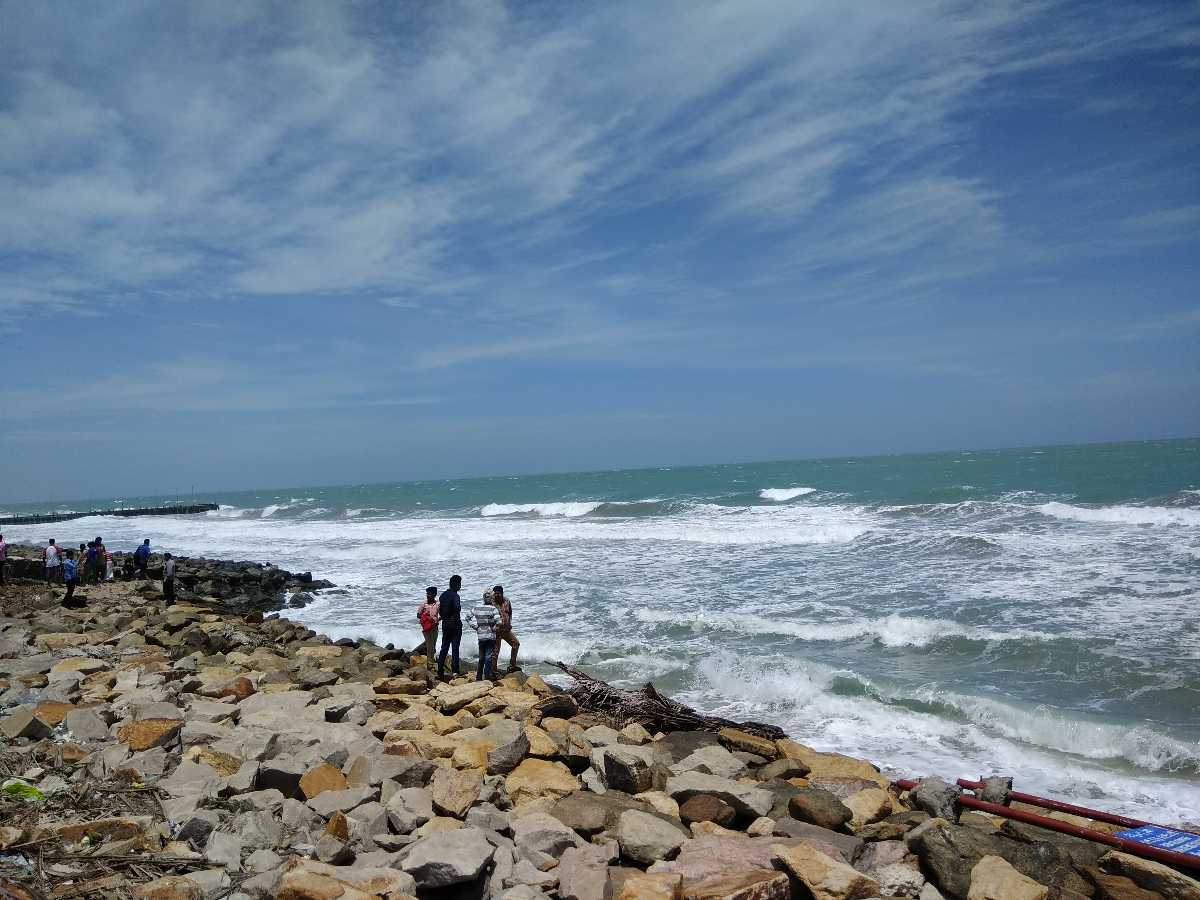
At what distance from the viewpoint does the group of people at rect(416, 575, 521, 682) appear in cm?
1015

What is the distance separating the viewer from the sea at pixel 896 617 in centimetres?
796

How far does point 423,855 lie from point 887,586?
13130mm

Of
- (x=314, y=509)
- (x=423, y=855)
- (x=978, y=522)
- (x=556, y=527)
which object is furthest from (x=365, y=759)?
(x=314, y=509)

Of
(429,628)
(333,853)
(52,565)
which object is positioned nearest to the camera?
(333,853)

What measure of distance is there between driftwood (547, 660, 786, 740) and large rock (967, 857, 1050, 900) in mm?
3259

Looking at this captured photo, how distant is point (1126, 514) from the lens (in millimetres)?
24484

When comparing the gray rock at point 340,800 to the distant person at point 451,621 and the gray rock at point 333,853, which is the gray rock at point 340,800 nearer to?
the gray rock at point 333,853

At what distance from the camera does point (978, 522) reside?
23906 mm

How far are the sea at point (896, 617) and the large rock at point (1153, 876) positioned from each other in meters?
2.13

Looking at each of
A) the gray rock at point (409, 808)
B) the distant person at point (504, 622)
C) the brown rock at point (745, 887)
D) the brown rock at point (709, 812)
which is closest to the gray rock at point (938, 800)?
the brown rock at point (709, 812)

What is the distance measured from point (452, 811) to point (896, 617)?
940 cm

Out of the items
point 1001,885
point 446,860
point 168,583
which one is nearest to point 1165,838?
point 1001,885

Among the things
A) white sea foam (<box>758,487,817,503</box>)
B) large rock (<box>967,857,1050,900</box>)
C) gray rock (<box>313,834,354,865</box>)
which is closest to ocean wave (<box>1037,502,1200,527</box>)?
white sea foam (<box>758,487,817,503</box>)

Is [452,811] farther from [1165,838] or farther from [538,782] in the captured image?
[1165,838]
